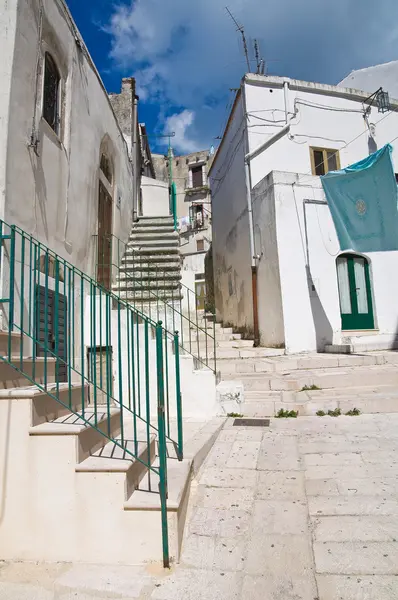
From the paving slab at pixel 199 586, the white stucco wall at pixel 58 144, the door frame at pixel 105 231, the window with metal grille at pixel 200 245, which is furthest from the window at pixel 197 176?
the paving slab at pixel 199 586

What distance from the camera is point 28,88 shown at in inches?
171

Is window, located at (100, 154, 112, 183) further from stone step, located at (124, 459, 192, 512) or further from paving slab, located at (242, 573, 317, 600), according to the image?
paving slab, located at (242, 573, 317, 600)

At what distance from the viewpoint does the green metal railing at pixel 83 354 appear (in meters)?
2.60

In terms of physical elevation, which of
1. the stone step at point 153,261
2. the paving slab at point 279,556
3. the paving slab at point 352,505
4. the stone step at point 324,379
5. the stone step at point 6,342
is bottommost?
the paving slab at point 279,556

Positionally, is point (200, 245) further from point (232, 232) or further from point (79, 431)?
point (79, 431)

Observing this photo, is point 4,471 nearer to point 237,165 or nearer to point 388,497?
point 388,497

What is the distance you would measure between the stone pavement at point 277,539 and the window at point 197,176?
2917 centimetres

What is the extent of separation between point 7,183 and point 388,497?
4.50 metres

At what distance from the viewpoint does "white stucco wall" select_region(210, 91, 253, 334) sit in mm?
11039

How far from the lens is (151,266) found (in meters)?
8.09

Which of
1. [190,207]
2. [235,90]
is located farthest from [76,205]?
[190,207]

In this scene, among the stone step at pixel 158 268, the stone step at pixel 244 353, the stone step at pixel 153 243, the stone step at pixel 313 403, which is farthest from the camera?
the stone step at pixel 153 243

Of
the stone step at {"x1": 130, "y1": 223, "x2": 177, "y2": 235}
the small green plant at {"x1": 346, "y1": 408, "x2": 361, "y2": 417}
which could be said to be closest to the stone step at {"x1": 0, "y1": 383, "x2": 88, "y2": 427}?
the small green plant at {"x1": 346, "y1": 408, "x2": 361, "y2": 417}

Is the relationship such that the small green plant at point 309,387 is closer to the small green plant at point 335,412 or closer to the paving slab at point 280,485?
the small green plant at point 335,412
